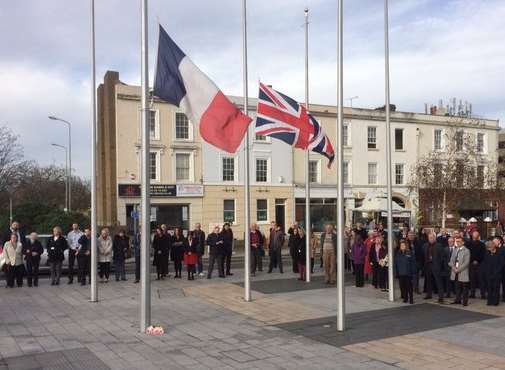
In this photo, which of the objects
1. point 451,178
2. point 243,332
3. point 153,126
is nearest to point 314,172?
point 451,178

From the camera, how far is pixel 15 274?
1688 centimetres

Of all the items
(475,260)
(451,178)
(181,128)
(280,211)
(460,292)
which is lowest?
(460,292)

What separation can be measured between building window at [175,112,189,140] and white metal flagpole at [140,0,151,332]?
2712 centimetres

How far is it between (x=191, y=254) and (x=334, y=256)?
4707 millimetres

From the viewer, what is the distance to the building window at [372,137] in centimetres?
4469

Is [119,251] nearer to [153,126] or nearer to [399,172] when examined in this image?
[153,126]

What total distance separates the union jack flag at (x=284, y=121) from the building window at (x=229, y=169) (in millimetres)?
23607

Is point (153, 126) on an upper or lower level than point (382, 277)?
upper

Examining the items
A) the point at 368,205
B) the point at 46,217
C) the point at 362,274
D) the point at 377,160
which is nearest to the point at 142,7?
the point at 362,274

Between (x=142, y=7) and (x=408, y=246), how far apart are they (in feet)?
28.3

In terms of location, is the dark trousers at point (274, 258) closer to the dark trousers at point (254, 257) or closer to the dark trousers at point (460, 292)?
the dark trousers at point (254, 257)

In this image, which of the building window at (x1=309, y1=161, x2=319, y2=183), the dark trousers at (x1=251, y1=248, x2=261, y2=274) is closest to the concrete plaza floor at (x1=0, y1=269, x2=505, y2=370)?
the dark trousers at (x1=251, y1=248, x2=261, y2=274)

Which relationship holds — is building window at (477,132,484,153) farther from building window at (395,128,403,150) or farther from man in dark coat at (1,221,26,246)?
man in dark coat at (1,221,26,246)

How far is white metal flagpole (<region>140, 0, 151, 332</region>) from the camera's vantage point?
10328 millimetres
